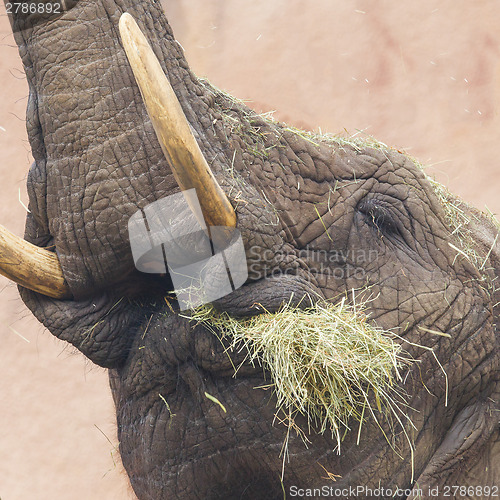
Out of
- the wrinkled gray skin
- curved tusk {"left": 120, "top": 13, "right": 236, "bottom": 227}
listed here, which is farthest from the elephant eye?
curved tusk {"left": 120, "top": 13, "right": 236, "bottom": 227}

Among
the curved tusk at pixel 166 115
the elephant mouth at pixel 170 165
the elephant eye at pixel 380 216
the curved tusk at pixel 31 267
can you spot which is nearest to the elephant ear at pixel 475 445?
the elephant eye at pixel 380 216

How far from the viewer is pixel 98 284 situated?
1930 mm

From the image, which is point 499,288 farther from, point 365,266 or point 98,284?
point 98,284

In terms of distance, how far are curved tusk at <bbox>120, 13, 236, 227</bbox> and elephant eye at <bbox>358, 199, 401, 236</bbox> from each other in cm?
64

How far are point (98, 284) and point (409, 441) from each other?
1.00 meters

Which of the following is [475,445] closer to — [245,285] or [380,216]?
[380,216]

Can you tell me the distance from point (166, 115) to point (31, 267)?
543 millimetres

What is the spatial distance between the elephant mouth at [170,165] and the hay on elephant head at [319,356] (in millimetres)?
240

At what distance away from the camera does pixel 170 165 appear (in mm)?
1676

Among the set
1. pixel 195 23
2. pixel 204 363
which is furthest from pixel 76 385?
pixel 204 363

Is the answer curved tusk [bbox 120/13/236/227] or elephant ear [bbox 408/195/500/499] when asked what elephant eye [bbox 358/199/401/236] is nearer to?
elephant ear [bbox 408/195/500/499]

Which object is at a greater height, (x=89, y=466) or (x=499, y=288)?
(x=499, y=288)

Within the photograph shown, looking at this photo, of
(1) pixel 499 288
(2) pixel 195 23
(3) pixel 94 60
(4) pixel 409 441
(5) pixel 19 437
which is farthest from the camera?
(2) pixel 195 23

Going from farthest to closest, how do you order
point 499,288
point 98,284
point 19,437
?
point 19,437 → point 499,288 → point 98,284
